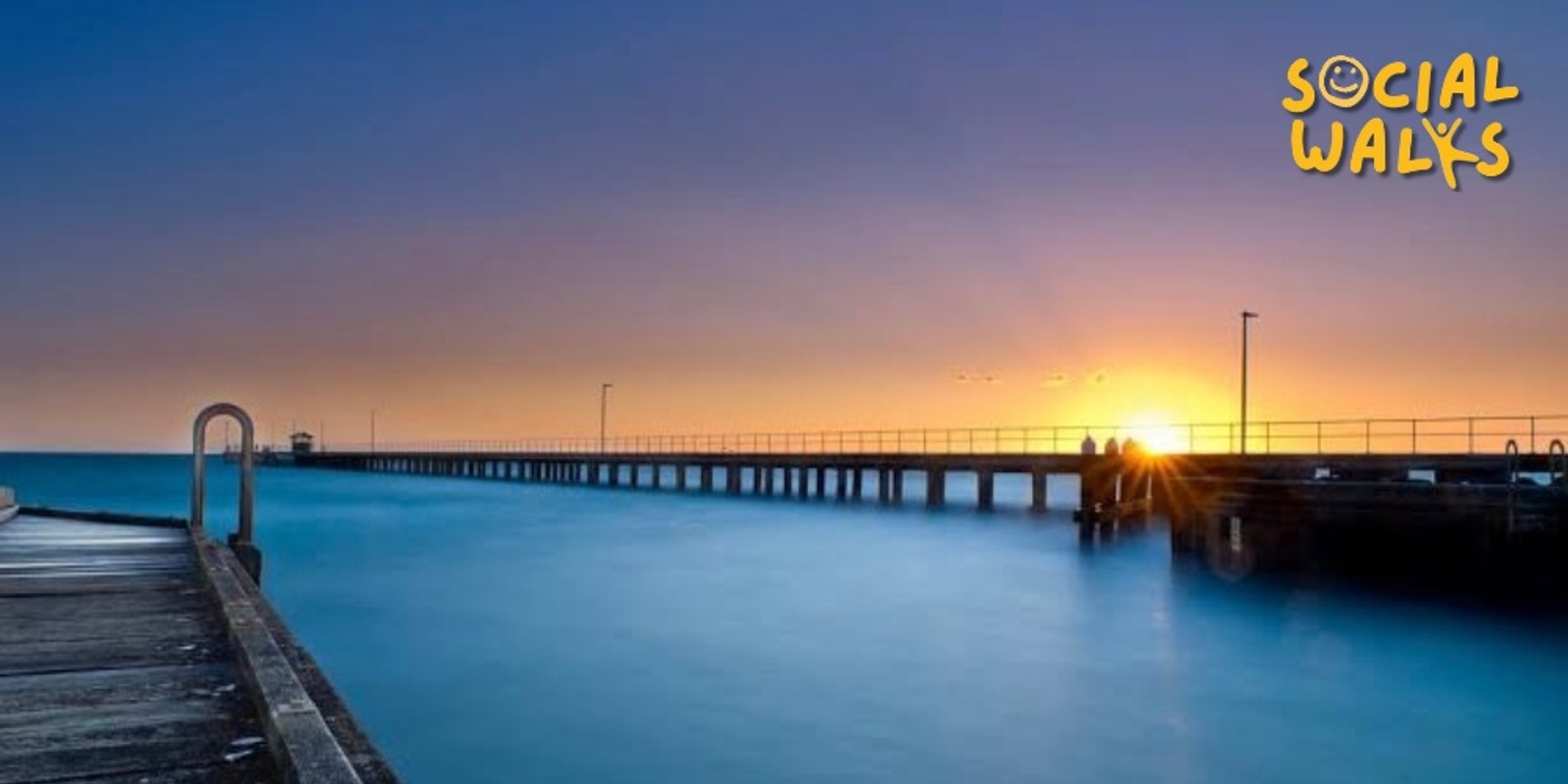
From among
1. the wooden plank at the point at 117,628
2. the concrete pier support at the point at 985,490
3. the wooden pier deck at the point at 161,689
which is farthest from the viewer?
the concrete pier support at the point at 985,490

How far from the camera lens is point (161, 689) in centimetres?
439

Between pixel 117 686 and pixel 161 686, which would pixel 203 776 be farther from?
pixel 117 686

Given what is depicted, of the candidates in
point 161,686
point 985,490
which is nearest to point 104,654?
point 161,686

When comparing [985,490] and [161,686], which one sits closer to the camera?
[161,686]

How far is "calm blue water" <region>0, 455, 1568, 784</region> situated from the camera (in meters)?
9.86

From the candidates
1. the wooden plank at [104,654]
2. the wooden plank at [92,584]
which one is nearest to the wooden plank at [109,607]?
the wooden plank at [92,584]

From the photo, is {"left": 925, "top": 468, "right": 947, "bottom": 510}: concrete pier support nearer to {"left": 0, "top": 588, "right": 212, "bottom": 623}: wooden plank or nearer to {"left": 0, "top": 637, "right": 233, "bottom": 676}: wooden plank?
{"left": 0, "top": 588, "right": 212, "bottom": 623}: wooden plank

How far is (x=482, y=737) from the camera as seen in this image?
411 inches

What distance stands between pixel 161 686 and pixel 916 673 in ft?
33.4

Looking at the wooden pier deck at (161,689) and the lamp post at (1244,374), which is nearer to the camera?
the wooden pier deck at (161,689)

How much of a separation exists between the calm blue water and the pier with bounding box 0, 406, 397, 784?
324 centimetres

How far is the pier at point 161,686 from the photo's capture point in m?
3.34

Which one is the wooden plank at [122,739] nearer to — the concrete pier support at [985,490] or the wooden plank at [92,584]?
the wooden plank at [92,584]

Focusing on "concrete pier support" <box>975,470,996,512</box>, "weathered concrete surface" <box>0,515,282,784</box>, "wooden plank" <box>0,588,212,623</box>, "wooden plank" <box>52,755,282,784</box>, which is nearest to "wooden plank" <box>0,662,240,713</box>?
"weathered concrete surface" <box>0,515,282,784</box>
